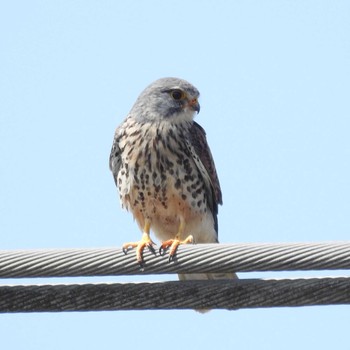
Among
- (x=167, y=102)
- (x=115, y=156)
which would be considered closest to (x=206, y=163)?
(x=167, y=102)

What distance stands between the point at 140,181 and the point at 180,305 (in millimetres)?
2704

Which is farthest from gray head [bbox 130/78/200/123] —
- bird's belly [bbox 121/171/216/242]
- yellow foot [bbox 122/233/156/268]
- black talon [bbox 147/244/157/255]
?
black talon [bbox 147/244/157/255]

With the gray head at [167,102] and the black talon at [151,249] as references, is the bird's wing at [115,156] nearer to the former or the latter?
the gray head at [167,102]

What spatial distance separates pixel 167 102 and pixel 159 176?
87cm

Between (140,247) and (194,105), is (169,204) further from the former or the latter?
(140,247)

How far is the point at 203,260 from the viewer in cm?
638

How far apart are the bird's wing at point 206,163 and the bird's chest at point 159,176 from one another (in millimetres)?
98

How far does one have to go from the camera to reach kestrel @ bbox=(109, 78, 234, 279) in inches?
357

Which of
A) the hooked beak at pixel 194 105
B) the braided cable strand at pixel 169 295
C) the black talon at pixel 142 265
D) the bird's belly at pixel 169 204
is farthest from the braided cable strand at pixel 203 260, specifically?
the hooked beak at pixel 194 105

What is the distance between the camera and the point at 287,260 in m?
6.22

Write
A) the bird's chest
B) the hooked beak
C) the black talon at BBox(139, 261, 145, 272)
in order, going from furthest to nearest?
the hooked beak < the bird's chest < the black talon at BBox(139, 261, 145, 272)

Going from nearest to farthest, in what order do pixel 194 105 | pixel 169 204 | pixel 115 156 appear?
1. pixel 169 204
2. pixel 115 156
3. pixel 194 105

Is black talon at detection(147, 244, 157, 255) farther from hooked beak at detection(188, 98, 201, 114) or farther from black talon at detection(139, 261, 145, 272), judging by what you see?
hooked beak at detection(188, 98, 201, 114)

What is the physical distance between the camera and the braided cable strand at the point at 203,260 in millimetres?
6148
